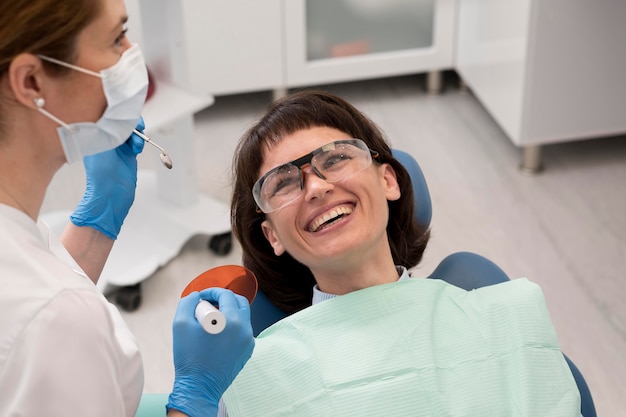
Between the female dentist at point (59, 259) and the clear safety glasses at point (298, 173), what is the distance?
0.33 meters

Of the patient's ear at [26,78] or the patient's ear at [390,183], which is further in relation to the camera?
the patient's ear at [390,183]

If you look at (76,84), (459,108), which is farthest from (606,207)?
(76,84)

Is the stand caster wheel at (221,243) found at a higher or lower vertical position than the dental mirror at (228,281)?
lower

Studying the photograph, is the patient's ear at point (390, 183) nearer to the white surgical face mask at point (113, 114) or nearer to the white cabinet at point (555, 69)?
the white surgical face mask at point (113, 114)

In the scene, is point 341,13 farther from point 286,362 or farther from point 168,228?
point 286,362

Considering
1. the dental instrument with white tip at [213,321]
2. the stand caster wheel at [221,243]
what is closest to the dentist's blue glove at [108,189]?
A: the dental instrument with white tip at [213,321]

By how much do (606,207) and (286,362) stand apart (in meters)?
1.96

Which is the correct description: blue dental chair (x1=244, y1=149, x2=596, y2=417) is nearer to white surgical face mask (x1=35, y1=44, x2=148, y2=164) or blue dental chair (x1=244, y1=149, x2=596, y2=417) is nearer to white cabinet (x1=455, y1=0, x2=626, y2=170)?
white surgical face mask (x1=35, y1=44, x2=148, y2=164)

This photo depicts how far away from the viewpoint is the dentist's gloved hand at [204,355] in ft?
4.39

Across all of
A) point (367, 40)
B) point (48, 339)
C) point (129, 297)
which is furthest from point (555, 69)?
point (48, 339)

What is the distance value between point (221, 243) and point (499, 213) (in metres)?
1.00

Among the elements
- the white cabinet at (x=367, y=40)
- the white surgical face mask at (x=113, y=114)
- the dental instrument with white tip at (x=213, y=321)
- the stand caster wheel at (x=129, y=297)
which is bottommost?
the stand caster wheel at (x=129, y=297)

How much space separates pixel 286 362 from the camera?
5.03 feet

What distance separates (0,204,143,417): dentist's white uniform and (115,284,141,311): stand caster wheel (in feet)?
5.24
